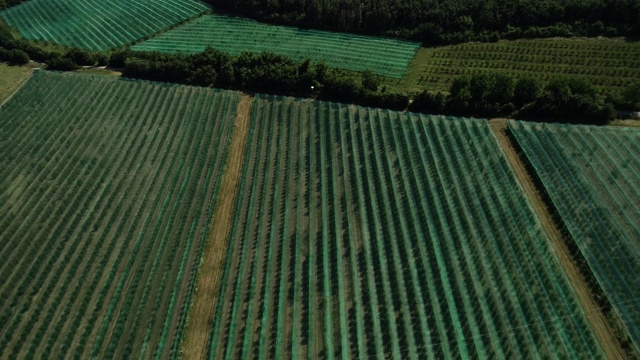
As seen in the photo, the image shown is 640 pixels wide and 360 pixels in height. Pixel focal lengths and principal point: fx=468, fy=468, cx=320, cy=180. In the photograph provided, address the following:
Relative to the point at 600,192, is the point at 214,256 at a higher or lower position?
lower

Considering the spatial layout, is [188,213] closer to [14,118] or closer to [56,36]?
[14,118]

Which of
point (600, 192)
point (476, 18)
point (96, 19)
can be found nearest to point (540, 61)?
point (476, 18)

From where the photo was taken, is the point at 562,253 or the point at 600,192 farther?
the point at 600,192

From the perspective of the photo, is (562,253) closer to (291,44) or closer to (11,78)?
(291,44)

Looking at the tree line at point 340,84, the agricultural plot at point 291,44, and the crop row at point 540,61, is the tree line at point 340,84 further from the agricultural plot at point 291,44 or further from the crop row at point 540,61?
the crop row at point 540,61

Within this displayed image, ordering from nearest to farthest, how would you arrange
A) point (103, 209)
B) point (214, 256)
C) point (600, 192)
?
point (214, 256) → point (600, 192) → point (103, 209)

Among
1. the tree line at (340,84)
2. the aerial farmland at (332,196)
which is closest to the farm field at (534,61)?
the aerial farmland at (332,196)

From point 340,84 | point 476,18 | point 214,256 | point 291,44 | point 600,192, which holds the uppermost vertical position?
point 476,18

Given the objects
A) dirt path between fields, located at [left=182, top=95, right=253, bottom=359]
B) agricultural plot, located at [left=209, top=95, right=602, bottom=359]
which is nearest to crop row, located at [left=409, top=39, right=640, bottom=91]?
agricultural plot, located at [left=209, top=95, right=602, bottom=359]
